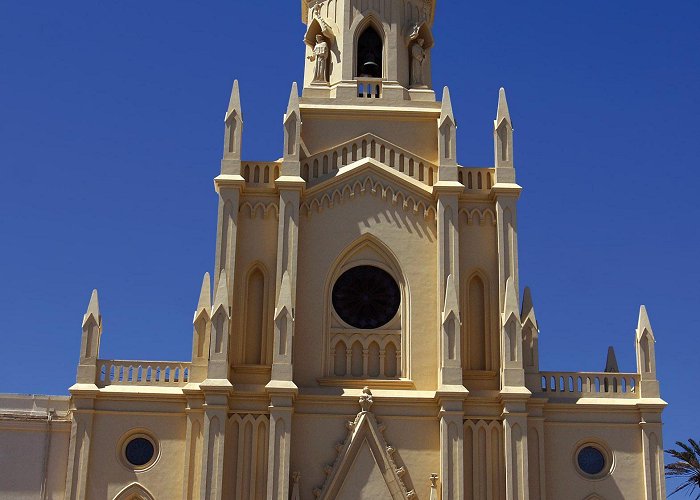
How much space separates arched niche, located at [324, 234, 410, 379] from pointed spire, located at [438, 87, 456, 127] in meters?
3.83

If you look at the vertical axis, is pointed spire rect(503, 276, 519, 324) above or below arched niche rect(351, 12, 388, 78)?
below

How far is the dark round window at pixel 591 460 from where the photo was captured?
101 ft

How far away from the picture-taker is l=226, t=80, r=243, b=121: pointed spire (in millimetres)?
32969

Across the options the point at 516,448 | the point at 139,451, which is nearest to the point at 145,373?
the point at 139,451

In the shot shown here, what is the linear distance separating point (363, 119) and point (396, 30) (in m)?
3.28

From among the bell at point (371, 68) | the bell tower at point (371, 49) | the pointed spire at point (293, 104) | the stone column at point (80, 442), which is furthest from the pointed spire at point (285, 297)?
the bell at point (371, 68)

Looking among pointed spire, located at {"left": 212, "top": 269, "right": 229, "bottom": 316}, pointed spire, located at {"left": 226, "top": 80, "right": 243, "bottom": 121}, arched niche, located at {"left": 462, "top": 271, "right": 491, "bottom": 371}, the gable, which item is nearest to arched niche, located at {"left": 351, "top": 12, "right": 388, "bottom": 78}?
pointed spire, located at {"left": 226, "top": 80, "right": 243, "bottom": 121}

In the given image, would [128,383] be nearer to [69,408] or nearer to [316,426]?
[69,408]

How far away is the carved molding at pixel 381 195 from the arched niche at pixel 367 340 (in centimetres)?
123

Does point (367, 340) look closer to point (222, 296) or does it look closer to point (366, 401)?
point (366, 401)

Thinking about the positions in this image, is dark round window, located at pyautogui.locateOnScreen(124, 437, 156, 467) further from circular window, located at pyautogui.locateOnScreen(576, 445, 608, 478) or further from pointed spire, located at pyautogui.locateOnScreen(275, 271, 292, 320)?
circular window, located at pyautogui.locateOnScreen(576, 445, 608, 478)

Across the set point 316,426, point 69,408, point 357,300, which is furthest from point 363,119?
point 69,408

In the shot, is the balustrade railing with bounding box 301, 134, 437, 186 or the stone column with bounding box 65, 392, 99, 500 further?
the balustrade railing with bounding box 301, 134, 437, 186

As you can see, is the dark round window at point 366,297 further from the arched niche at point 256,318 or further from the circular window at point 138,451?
the circular window at point 138,451
